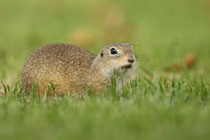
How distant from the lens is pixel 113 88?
153 inches

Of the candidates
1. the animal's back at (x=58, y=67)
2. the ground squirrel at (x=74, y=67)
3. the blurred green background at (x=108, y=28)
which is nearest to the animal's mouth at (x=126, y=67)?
the ground squirrel at (x=74, y=67)

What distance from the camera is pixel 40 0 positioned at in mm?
15750

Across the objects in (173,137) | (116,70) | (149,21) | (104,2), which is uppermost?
(104,2)

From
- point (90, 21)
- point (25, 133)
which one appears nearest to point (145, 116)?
point (25, 133)

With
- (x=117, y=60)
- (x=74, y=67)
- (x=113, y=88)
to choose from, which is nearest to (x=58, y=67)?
(x=74, y=67)

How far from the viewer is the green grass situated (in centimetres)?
274

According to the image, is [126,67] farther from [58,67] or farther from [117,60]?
[58,67]

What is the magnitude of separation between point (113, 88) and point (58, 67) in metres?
1.12

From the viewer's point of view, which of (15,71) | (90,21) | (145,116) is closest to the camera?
(145,116)

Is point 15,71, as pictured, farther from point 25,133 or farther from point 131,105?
point 25,133

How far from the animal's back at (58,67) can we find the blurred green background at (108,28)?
84 cm

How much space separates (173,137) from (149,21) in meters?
11.4

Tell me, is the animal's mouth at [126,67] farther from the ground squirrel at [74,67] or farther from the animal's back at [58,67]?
the animal's back at [58,67]

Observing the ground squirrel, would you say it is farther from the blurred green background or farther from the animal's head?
the blurred green background
